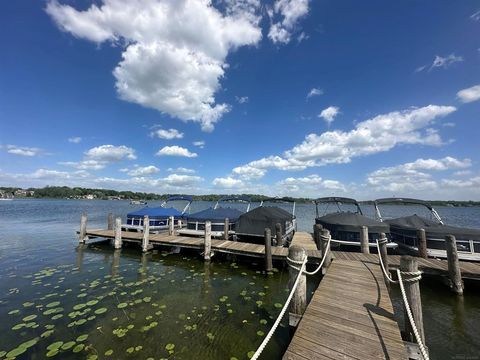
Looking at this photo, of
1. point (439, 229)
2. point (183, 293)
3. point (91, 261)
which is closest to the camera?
point (183, 293)

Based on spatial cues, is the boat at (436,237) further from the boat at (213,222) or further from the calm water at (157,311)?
the boat at (213,222)


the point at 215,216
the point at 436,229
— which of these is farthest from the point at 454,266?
the point at 215,216

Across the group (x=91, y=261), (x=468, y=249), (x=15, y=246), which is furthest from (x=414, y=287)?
(x=15, y=246)

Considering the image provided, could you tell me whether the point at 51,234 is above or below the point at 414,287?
below

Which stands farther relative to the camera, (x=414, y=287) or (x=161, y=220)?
(x=161, y=220)

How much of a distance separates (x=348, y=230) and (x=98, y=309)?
559 inches

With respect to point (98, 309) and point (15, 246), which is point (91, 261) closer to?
point (98, 309)

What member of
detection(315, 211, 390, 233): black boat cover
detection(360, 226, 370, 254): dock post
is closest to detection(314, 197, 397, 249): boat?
detection(315, 211, 390, 233): black boat cover

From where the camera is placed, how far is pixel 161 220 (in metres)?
21.3

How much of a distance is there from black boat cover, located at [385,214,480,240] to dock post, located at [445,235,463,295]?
3920 millimetres

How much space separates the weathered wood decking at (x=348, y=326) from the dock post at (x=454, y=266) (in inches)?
191

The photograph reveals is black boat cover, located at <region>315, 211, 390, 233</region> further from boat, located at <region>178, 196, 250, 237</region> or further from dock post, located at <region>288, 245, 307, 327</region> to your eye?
dock post, located at <region>288, 245, 307, 327</region>

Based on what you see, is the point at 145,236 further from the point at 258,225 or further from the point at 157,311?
the point at 157,311

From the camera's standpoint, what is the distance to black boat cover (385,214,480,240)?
1239cm
